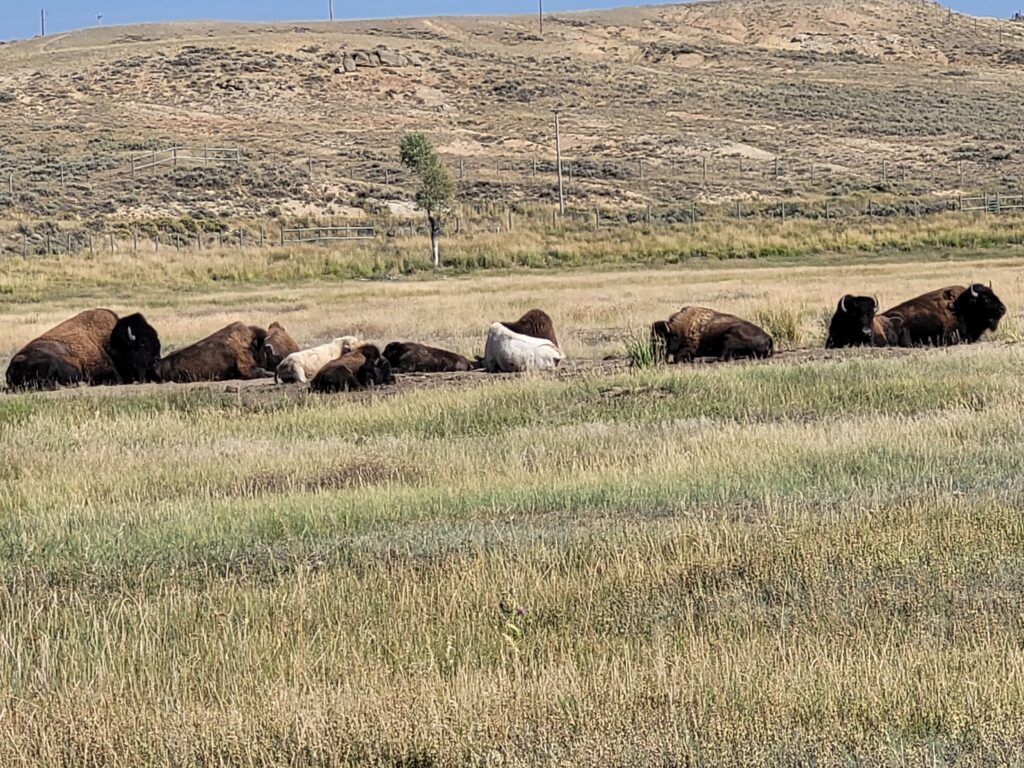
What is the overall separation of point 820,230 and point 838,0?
113 metres

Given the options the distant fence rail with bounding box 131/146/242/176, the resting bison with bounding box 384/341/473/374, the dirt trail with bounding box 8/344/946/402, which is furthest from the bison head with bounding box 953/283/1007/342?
the distant fence rail with bounding box 131/146/242/176

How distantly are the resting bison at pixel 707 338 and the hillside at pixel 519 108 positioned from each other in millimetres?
49561

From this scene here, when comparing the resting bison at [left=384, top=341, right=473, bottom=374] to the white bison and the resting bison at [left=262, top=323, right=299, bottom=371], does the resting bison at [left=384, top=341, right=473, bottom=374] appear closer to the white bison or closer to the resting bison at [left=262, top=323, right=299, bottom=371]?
the white bison

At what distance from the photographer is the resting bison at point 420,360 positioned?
18125 mm

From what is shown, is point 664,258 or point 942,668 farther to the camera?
point 664,258

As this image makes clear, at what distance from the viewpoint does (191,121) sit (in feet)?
316

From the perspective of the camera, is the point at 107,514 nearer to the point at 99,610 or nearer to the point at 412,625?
the point at 99,610

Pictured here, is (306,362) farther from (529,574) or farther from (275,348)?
(529,574)

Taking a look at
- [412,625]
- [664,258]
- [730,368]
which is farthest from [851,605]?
[664,258]

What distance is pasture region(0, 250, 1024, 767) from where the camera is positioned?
4742 mm

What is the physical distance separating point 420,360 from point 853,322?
19.4 ft

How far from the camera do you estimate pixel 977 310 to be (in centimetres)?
1909

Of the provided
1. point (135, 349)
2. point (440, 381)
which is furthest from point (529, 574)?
point (135, 349)

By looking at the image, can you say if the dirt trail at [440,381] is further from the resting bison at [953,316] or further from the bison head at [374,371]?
the resting bison at [953,316]
